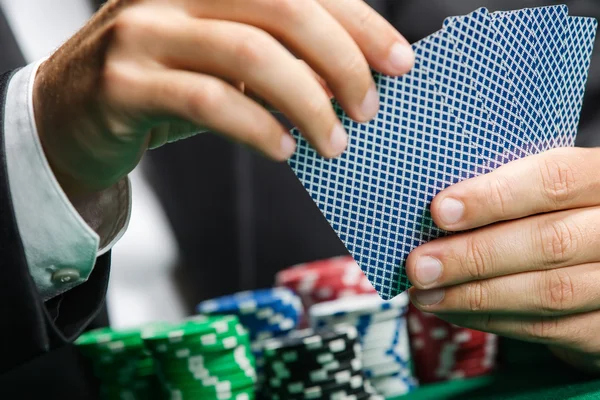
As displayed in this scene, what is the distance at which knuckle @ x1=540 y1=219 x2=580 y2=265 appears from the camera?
4.35ft

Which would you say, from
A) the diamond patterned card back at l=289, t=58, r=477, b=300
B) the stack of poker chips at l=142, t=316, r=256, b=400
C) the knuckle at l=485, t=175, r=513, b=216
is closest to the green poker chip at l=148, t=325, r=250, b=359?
the stack of poker chips at l=142, t=316, r=256, b=400

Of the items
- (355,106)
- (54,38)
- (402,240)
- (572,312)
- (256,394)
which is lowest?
(256,394)

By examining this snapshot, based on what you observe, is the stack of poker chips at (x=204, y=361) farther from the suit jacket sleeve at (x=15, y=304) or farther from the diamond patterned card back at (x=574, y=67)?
the diamond patterned card back at (x=574, y=67)

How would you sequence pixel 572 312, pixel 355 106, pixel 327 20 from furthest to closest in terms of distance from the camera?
pixel 572 312 → pixel 355 106 → pixel 327 20

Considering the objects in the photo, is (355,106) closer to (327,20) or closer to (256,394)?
(327,20)

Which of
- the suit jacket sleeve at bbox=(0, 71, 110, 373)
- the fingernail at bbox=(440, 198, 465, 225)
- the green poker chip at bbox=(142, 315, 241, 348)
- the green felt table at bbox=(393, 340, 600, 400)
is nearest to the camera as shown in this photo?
the suit jacket sleeve at bbox=(0, 71, 110, 373)

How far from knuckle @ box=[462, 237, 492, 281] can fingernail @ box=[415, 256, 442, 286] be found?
0.05 m

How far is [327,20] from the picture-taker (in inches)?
35.6

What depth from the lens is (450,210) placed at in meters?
1.23

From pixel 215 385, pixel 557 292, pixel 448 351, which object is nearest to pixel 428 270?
pixel 557 292

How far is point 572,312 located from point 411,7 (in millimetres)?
2192

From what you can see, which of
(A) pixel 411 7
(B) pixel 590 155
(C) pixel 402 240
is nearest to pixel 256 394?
(C) pixel 402 240

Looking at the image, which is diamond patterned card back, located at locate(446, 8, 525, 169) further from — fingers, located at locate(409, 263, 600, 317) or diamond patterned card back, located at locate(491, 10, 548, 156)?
fingers, located at locate(409, 263, 600, 317)

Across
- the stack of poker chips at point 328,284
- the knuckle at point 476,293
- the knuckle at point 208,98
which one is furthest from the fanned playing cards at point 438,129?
the stack of poker chips at point 328,284
